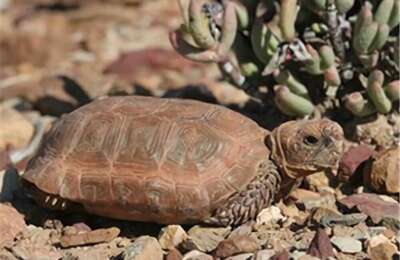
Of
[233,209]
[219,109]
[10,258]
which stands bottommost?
[10,258]

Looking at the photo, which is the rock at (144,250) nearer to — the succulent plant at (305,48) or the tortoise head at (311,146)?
the tortoise head at (311,146)

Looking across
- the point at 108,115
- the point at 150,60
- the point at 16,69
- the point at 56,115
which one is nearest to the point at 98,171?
the point at 108,115

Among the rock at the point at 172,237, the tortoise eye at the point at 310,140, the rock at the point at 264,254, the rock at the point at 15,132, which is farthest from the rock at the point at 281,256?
the rock at the point at 15,132

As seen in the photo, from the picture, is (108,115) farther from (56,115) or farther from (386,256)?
(56,115)

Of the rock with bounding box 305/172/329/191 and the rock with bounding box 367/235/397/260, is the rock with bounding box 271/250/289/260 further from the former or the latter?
the rock with bounding box 305/172/329/191

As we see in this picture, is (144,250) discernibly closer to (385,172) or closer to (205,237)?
(205,237)

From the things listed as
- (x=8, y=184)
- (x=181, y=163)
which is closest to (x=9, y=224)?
(x=8, y=184)
